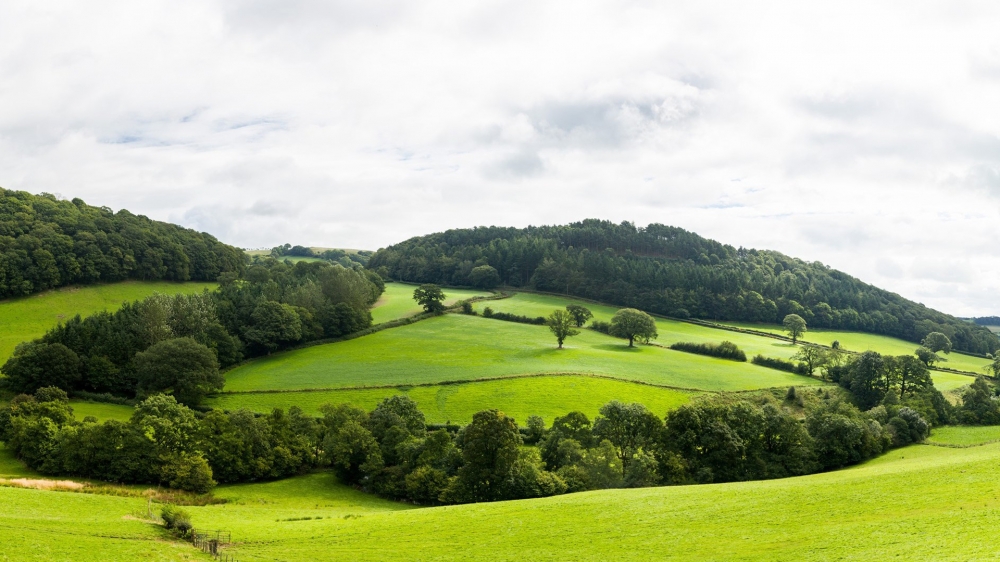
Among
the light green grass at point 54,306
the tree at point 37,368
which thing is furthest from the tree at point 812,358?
the light green grass at point 54,306

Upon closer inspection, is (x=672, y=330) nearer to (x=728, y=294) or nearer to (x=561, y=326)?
(x=728, y=294)

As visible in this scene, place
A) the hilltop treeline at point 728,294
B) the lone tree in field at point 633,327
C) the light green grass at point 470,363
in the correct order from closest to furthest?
the light green grass at point 470,363
the lone tree in field at point 633,327
the hilltop treeline at point 728,294

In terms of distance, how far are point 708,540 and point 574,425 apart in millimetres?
32761

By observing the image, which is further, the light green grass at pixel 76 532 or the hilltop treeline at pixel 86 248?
the hilltop treeline at pixel 86 248

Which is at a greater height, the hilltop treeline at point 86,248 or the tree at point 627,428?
the hilltop treeline at point 86,248

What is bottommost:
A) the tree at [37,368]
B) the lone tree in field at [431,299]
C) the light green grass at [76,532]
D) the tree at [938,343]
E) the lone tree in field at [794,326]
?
the light green grass at [76,532]

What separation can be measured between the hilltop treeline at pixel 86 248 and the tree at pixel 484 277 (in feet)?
237

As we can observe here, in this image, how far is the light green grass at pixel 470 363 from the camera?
97.9 m

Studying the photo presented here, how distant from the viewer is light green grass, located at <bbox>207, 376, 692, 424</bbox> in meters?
84.5

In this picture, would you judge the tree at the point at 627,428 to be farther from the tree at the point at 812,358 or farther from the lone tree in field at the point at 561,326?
the tree at the point at 812,358

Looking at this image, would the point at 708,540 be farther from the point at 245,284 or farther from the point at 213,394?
the point at 245,284

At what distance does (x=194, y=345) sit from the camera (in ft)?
295

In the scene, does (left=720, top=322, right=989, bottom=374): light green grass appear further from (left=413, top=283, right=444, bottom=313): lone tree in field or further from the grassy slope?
the grassy slope

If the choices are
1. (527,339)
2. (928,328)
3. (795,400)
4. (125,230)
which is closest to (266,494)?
(527,339)
